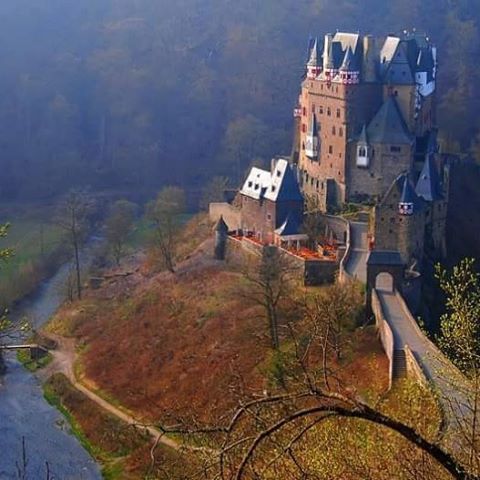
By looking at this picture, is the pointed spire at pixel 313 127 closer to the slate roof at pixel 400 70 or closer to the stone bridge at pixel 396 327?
the slate roof at pixel 400 70

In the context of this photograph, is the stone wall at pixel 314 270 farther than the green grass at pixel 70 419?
Yes

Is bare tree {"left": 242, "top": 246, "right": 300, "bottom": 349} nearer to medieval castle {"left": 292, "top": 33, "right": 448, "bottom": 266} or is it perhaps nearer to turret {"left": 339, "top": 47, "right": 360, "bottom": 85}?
medieval castle {"left": 292, "top": 33, "right": 448, "bottom": 266}

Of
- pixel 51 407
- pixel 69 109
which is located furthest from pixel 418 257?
pixel 69 109

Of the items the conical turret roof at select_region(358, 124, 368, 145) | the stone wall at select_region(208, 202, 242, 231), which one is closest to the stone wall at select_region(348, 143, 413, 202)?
the conical turret roof at select_region(358, 124, 368, 145)

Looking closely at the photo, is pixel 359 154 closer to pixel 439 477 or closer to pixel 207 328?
pixel 207 328

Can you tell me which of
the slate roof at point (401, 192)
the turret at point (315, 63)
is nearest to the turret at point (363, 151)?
the turret at point (315, 63)

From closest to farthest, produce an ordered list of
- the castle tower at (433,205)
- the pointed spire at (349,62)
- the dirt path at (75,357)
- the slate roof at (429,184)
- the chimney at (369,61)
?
1. the dirt path at (75,357)
2. the castle tower at (433,205)
3. the slate roof at (429,184)
4. the pointed spire at (349,62)
5. the chimney at (369,61)

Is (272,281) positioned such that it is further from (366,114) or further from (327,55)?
(327,55)
